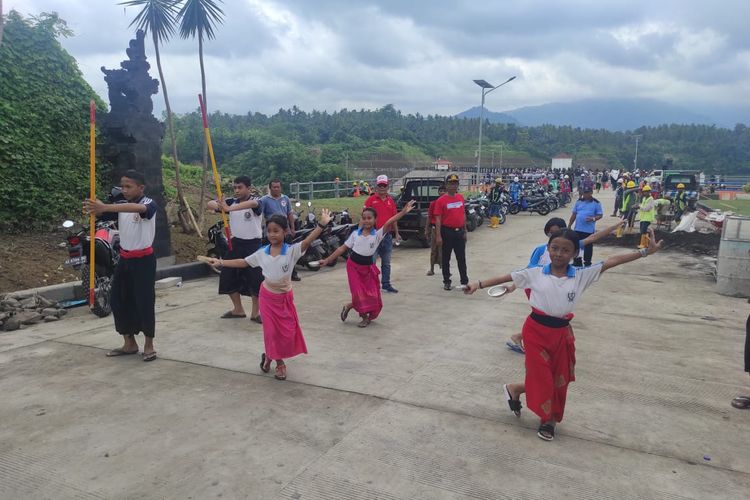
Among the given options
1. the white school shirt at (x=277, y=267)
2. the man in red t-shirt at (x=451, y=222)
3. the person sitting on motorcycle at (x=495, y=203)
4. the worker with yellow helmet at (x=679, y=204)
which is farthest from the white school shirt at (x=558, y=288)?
the worker with yellow helmet at (x=679, y=204)

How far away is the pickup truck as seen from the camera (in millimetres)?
13047

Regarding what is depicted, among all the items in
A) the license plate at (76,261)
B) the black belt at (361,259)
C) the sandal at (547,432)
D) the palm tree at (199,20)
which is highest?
the palm tree at (199,20)

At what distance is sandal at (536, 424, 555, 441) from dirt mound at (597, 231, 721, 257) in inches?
406

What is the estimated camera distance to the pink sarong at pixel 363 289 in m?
6.20

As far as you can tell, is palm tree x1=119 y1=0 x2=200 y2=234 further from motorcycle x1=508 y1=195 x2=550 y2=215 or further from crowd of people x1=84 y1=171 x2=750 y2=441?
motorcycle x1=508 y1=195 x2=550 y2=215

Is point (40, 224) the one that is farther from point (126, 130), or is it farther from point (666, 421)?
point (666, 421)

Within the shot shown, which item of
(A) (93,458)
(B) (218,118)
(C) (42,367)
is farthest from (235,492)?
(B) (218,118)

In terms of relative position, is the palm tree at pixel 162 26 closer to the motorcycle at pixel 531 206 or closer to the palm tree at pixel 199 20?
the palm tree at pixel 199 20

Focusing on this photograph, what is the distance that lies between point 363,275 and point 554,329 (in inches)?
118

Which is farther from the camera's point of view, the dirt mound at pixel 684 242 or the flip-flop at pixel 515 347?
the dirt mound at pixel 684 242

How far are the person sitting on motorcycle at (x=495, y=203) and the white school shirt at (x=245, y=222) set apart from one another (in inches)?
483

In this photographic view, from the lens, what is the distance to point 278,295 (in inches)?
181

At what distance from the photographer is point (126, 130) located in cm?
927

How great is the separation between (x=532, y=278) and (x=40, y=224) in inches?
334
